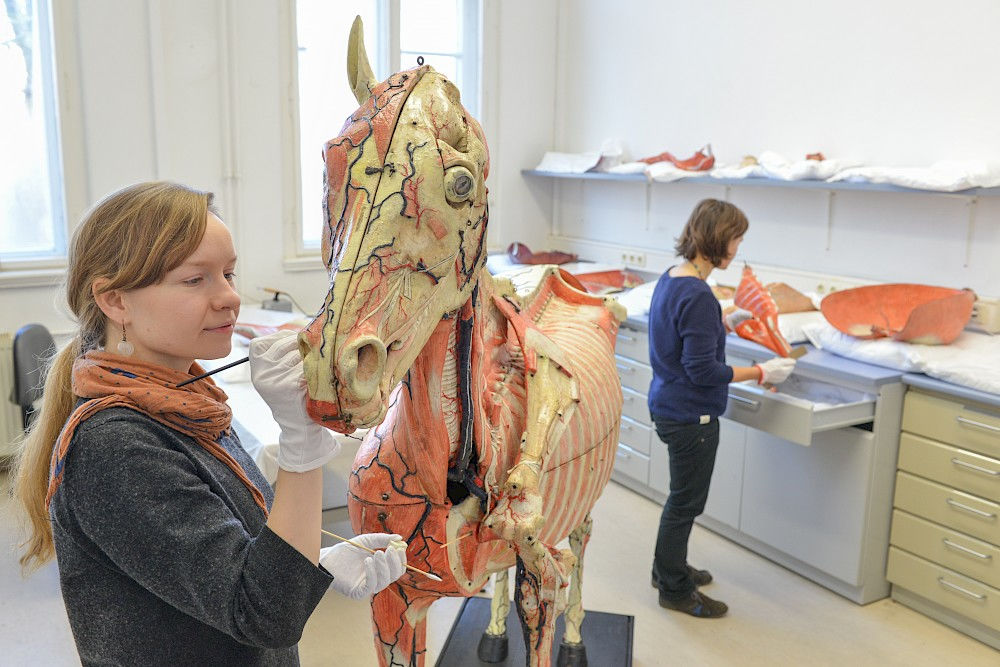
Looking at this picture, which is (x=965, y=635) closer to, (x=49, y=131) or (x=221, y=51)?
(x=221, y=51)

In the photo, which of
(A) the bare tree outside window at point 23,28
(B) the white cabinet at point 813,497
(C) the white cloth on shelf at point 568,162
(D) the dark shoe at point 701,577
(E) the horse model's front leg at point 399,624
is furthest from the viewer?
(C) the white cloth on shelf at point 568,162

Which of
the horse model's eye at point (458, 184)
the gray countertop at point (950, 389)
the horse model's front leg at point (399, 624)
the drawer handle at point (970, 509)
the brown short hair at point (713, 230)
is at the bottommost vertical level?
the drawer handle at point (970, 509)

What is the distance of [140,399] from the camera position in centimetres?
110

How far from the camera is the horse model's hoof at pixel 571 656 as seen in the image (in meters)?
2.60

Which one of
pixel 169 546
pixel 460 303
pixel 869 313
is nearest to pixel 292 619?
pixel 169 546

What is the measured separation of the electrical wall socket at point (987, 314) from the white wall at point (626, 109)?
200 millimetres

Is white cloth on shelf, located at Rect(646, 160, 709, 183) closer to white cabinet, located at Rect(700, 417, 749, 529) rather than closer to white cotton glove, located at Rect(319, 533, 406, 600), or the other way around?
white cabinet, located at Rect(700, 417, 749, 529)

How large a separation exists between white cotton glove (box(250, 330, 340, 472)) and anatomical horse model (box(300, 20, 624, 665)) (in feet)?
0.09

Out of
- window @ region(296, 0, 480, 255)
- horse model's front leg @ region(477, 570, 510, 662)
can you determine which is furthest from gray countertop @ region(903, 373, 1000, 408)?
window @ region(296, 0, 480, 255)

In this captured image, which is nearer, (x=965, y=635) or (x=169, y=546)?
(x=169, y=546)

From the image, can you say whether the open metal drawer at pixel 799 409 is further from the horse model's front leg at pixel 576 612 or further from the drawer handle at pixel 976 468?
the horse model's front leg at pixel 576 612

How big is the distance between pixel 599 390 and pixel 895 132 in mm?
2650

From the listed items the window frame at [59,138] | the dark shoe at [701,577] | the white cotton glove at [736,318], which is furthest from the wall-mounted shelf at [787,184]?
the window frame at [59,138]

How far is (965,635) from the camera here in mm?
3090
